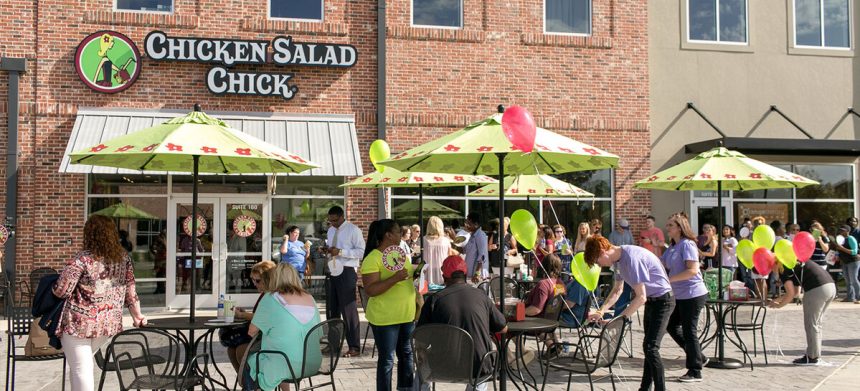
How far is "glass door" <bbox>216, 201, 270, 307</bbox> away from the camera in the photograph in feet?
48.1

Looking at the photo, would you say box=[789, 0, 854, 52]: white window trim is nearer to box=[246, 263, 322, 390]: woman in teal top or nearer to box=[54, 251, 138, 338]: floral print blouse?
box=[246, 263, 322, 390]: woman in teal top

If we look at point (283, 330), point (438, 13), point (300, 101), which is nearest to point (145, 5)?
point (300, 101)

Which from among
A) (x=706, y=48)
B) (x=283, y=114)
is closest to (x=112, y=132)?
(x=283, y=114)

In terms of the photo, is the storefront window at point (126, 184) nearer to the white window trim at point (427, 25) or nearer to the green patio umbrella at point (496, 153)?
the white window trim at point (427, 25)

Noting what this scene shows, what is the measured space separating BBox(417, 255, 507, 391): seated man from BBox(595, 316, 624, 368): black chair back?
0.98 m

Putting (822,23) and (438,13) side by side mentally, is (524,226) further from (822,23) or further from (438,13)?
(822,23)

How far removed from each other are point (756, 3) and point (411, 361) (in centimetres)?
1409

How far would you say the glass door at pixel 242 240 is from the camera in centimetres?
1467

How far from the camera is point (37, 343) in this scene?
6.60 meters

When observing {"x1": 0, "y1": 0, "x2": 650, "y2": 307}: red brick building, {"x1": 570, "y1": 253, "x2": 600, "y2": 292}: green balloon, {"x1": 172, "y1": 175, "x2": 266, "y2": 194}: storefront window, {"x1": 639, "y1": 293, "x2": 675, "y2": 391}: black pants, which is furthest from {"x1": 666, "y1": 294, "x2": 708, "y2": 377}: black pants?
{"x1": 172, "y1": 175, "x2": 266, "y2": 194}: storefront window

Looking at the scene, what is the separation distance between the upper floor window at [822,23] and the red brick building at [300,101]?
3.96 m

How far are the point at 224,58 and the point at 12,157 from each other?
409 centimetres

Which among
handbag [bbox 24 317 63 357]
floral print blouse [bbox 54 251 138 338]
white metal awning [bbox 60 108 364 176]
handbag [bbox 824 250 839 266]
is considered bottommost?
handbag [bbox 24 317 63 357]

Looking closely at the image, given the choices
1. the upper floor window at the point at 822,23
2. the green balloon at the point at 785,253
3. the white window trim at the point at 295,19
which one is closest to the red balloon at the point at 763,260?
the green balloon at the point at 785,253
